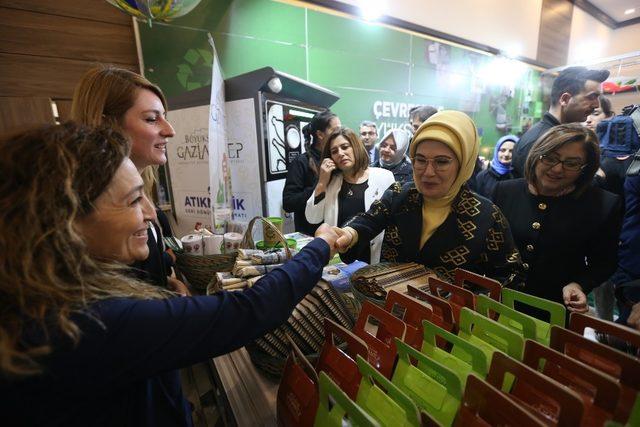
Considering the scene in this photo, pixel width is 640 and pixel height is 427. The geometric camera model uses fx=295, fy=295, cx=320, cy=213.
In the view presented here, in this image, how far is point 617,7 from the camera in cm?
765

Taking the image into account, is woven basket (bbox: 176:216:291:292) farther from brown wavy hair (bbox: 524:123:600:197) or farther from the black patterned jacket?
brown wavy hair (bbox: 524:123:600:197)

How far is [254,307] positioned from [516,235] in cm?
144

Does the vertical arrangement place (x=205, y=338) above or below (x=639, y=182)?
below

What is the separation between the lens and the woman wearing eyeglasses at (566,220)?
1.40 m

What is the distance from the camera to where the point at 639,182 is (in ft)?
5.73

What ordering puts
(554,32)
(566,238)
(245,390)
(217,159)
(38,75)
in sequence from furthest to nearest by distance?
(554,32)
(38,75)
(217,159)
(566,238)
(245,390)

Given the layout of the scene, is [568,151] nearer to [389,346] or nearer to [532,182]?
[532,182]

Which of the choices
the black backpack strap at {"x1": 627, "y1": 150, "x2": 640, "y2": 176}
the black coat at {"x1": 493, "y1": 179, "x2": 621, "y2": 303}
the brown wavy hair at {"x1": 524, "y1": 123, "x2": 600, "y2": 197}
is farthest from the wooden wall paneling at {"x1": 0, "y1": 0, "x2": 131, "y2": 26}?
the black backpack strap at {"x1": 627, "y1": 150, "x2": 640, "y2": 176}

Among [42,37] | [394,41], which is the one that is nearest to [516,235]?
[42,37]

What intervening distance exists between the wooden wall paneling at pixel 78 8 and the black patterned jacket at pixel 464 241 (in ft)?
10.6

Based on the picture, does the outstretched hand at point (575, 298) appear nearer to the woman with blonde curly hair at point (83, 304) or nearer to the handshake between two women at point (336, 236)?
the handshake between two women at point (336, 236)

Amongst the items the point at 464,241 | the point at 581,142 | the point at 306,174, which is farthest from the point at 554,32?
the point at 464,241

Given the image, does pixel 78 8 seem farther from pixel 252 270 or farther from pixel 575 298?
pixel 575 298

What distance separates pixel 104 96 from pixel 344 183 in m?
1.47
